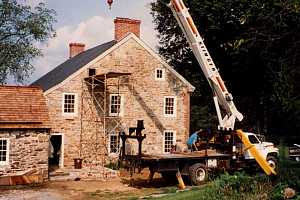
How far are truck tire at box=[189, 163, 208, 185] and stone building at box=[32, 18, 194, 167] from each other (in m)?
7.06

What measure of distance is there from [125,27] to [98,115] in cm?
595

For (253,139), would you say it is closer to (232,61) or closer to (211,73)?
(211,73)

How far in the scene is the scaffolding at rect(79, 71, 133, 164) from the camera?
84.3 feet

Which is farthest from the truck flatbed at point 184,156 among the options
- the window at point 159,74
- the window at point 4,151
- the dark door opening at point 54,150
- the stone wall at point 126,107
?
the dark door opening at point 54,150

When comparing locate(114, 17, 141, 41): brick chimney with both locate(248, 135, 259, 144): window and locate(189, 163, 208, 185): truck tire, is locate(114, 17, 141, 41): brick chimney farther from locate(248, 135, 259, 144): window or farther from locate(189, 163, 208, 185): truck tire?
locate(189, 163, 208, 185): truck tire

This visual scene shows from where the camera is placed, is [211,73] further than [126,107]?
No

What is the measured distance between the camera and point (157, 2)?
3456 cm

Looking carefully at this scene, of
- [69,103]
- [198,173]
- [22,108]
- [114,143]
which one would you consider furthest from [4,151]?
[198,173]

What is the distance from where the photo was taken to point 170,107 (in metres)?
28.7

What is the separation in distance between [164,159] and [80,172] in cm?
614

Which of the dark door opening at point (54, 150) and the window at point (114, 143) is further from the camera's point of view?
the dark door opening at point (54, 150)

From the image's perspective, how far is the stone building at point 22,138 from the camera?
21.6m

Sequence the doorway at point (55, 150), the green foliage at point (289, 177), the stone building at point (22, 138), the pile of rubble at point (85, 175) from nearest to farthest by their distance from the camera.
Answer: the green foliage at point (289, 177) → the stone building at point (22, 138) → the pile of rubble at point (85, 175) → the doorway at point (55, 150)

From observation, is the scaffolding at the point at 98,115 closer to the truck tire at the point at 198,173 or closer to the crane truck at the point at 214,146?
the crane truck at the point at 214,146
